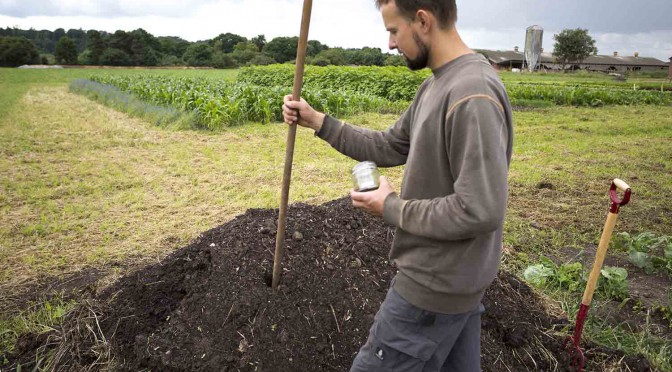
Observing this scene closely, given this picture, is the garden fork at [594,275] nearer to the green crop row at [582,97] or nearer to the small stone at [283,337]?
the small stone at [283,337]

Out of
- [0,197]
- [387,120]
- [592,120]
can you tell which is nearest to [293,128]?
[0,197]

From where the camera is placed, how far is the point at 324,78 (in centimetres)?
1969

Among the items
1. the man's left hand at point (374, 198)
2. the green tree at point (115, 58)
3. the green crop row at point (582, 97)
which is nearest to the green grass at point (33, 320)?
the man's left hand at point (374, 198)

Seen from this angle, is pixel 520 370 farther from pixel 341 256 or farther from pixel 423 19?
pixel 423 19

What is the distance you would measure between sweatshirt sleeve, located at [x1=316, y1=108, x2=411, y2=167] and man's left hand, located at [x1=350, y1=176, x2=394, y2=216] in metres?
0.50

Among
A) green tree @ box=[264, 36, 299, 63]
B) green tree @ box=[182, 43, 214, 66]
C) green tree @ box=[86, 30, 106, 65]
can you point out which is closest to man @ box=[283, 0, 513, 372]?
green tree @ box=[264, 36, 299, 63]

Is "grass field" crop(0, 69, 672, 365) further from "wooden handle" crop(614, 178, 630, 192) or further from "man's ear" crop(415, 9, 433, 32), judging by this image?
"man's ear" crop(415, 9, 433, 32)

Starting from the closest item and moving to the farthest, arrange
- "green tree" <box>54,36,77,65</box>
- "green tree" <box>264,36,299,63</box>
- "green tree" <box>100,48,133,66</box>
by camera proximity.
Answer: "green tree" <box>100,48,133,66</box>, "green tree" <box>54,36,77,65</box>, "green tree" <box>264,36,299,63</box>

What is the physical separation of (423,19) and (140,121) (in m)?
11.0

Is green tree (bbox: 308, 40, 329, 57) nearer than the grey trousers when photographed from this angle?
No

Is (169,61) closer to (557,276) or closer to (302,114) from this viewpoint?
(557,276)

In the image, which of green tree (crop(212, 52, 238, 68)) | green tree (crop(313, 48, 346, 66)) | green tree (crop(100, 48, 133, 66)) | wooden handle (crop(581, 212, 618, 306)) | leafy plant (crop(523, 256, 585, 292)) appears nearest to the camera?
wooden handle (crop(581, 212, 618, 306))

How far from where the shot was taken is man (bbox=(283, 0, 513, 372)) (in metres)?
1.37

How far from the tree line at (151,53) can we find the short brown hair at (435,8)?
161 feet
